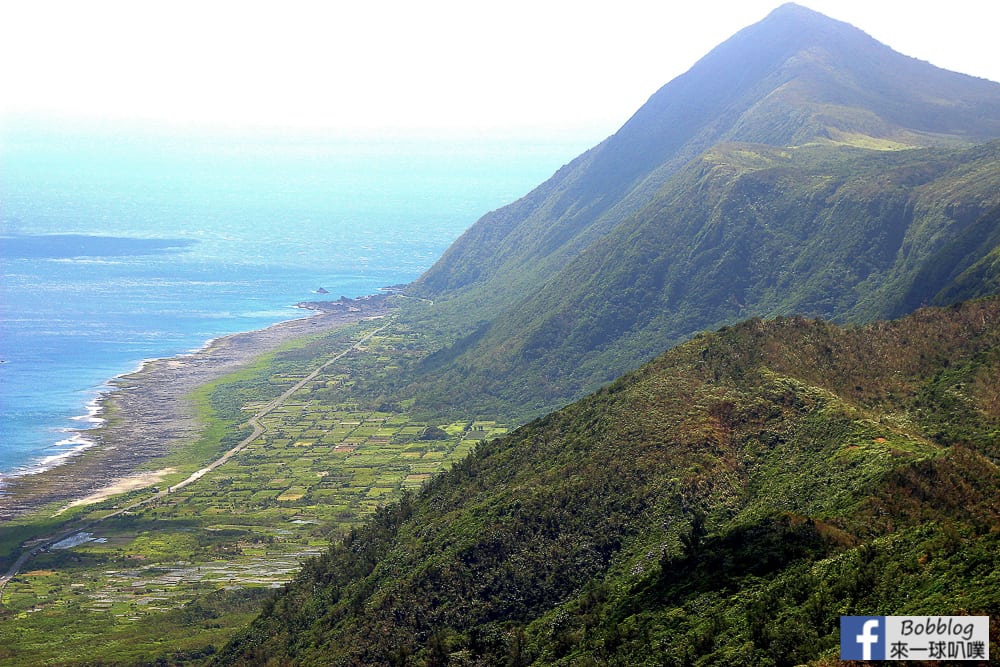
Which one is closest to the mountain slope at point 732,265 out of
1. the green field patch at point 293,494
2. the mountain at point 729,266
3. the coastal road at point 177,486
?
the mountain at point 729,266

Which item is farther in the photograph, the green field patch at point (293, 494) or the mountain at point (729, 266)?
the mountain at point (729, 266)

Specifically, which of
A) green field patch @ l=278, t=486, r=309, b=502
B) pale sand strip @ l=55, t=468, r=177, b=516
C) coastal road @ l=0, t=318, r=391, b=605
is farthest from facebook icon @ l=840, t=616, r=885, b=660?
pale sand strip @ l=55, t=468, r=177, b=516

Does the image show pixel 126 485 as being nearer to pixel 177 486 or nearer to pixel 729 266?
pixel 177 486

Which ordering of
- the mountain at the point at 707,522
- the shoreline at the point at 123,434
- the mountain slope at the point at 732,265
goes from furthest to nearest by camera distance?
the mountain slope at the point at 732,265, the shoreline at the point at 123,434, the mountain at the point at 707,522

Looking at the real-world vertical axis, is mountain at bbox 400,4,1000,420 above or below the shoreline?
above

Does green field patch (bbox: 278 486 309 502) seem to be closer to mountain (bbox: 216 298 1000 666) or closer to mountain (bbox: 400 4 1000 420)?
mountain (bbox: 216 298 1000 666)

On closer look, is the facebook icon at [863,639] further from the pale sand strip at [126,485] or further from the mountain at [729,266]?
the pale sand strip at [126,485]

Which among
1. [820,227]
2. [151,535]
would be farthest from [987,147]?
[151,535]
